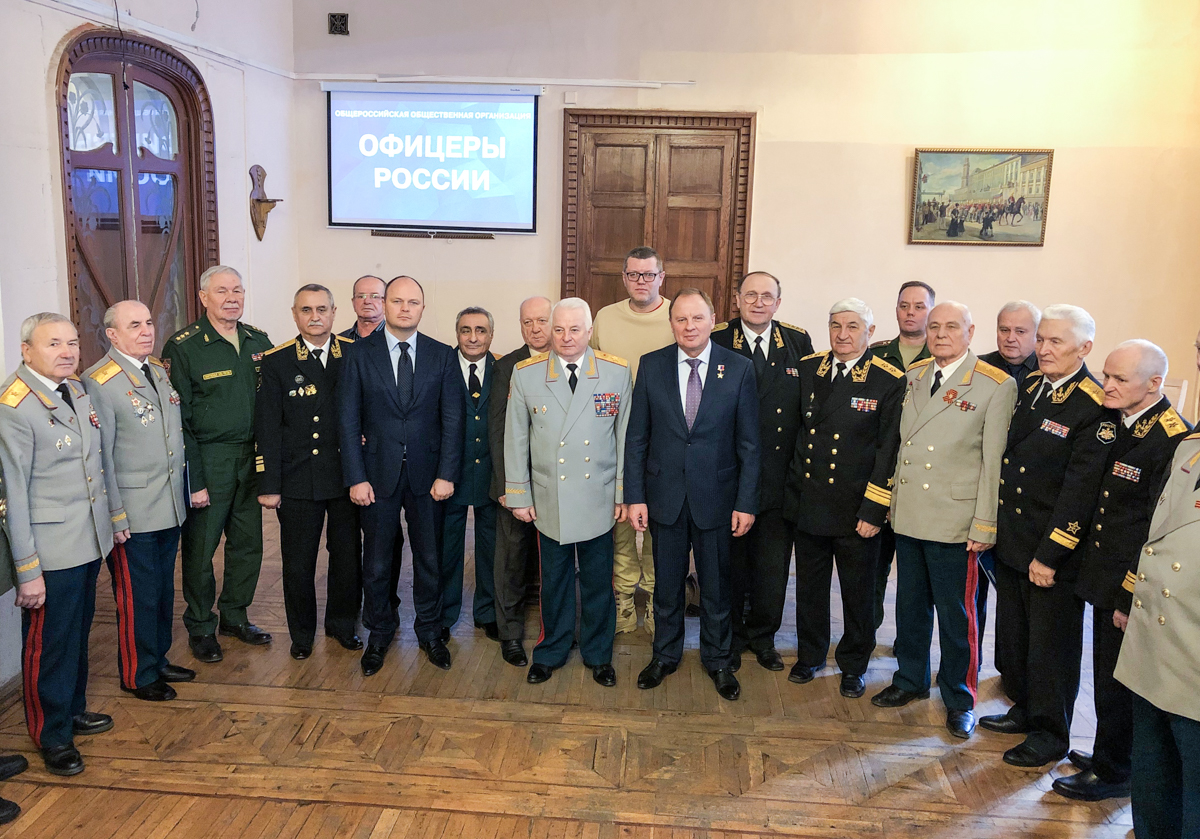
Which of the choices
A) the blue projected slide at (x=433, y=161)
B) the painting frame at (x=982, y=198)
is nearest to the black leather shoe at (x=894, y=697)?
the painting frame at (x=982, y=198)

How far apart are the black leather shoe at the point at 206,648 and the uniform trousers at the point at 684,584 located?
6.29 feet

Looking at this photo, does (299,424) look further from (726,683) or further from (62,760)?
(726,683)

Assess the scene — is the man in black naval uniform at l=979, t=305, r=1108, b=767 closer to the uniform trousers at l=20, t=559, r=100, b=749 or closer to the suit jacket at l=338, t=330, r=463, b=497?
the suit jacket at l=338, t=330, r=463, b=497

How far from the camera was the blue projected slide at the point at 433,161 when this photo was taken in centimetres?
702

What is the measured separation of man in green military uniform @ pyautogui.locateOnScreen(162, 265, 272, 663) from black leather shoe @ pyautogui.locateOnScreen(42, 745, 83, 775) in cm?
83

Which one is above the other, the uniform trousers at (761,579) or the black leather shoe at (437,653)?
the uniform trousers at (761,579)

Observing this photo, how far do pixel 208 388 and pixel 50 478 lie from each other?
3.03 feet

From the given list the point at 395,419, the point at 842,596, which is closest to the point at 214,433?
the point at 395,419

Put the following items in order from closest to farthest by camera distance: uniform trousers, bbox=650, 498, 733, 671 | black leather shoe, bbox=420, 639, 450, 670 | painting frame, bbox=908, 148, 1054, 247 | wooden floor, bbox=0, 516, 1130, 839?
wooden floor, bbox=0, 516, 1130, 839 → uniform trousers, bbox=650, 498, 733, 671 → black leather shoe, bbox=420, 639, 450, 670 → painting frame, bbox=908, 148, 1054, 247

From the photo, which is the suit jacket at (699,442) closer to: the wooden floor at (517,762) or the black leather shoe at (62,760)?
the wooden floor at (517,762)

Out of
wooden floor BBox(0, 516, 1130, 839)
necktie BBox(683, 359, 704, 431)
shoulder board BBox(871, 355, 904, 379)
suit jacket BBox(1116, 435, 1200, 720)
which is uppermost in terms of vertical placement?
shoulder board BBox(871, 355, 904, 379)

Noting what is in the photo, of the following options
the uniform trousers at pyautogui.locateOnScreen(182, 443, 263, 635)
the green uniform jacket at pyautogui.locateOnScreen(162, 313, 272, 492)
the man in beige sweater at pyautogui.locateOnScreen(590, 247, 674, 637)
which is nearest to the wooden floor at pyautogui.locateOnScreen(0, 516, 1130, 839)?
the uniform trousers at pyautogui.locateOnScreen(182, 443, 263, 635)

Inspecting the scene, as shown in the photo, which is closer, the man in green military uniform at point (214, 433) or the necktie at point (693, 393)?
the necktie at point (693, 393)

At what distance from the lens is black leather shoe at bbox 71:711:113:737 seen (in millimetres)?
3221
